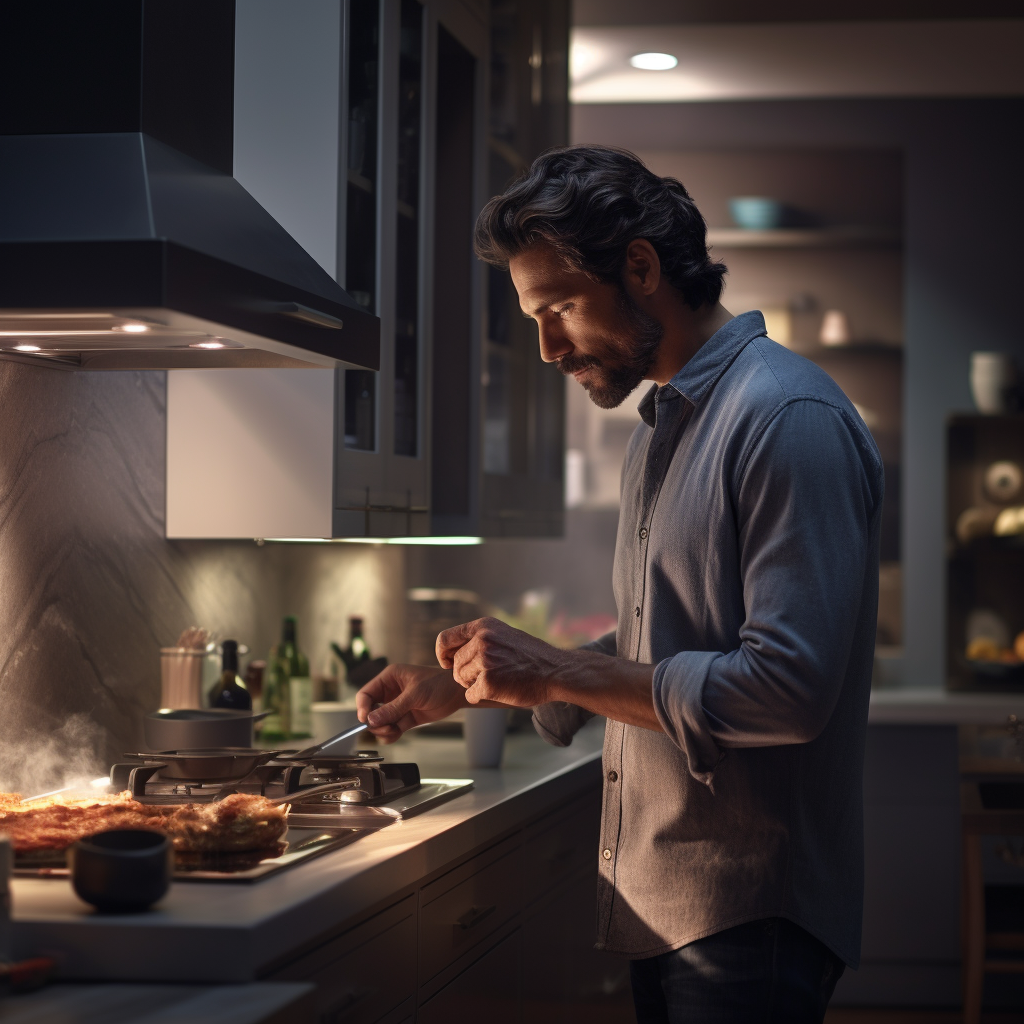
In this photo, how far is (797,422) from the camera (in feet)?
4.68

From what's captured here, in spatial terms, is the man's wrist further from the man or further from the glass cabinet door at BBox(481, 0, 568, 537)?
the glass cabinet door at BBox(481, 0, 568, 537)

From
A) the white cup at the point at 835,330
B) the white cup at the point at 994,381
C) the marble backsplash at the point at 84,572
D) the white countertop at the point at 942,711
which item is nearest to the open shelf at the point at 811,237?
the white cup at the point at 835,330

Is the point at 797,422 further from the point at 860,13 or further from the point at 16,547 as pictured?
the point at 860,13

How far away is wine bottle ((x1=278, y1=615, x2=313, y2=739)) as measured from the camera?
265 cm

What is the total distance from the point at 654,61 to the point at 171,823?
3.34m

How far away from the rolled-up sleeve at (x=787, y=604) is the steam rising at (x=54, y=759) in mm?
1070

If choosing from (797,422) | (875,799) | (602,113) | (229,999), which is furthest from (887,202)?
(229,999)

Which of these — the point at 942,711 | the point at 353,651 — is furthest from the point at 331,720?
the point at 942,711

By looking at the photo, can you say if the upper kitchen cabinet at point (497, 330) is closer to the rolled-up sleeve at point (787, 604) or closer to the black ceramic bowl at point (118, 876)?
the rolled-up sleeve at point (787, 604)

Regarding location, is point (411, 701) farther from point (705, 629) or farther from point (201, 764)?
point (705, 629)

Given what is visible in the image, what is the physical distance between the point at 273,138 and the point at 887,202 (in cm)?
314

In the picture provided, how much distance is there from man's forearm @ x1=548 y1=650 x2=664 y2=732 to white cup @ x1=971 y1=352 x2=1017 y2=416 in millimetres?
3240

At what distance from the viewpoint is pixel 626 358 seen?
1687 millimetres

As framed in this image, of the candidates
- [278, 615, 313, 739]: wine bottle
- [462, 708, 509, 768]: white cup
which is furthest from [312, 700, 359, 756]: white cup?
[462, 708, 509, 768]: white cup
